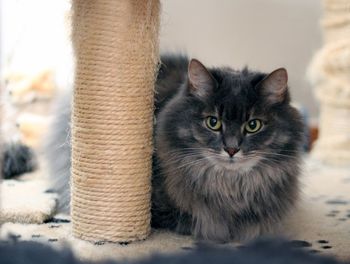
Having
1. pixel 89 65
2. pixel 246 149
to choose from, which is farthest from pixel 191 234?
pixel 89 65

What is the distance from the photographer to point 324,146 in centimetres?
290

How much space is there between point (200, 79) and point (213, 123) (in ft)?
0.45

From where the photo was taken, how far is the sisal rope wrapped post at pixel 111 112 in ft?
4.74

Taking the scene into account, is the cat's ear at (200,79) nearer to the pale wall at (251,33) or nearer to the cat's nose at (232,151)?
the cat's nose at (232,151)

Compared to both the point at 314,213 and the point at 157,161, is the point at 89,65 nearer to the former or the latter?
the point at 157,161

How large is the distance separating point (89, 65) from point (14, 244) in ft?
1.90

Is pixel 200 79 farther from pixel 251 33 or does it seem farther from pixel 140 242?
pixel 251 33

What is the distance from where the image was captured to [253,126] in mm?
1486

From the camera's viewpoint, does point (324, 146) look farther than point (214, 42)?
No

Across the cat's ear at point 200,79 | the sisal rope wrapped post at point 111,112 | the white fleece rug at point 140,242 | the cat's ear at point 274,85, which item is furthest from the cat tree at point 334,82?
the sisal rope wrapped post at point 111,112

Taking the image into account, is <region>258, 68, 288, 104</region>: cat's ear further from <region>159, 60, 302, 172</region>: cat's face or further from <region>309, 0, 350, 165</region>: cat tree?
<region>309, 0, 350, 165</region>: cat tree

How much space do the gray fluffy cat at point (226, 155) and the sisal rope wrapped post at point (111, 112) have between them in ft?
0.34

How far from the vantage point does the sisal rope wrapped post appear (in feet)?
4.74

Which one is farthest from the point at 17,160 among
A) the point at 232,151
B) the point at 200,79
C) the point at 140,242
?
the point at 232,151
